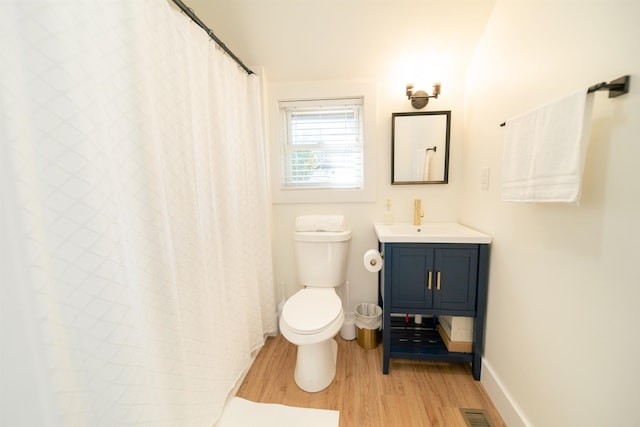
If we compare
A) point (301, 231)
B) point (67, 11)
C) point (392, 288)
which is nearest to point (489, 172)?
point (392, 288)

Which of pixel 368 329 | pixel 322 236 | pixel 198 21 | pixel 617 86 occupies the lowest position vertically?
pixel 368 329

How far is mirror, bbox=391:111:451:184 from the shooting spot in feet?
5.57

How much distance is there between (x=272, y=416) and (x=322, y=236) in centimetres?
102

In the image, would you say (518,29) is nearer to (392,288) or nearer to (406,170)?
(406,170)

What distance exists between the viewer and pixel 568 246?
0.83m

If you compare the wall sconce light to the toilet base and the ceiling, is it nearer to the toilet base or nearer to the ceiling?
the ceiling

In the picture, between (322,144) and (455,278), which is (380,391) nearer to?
(455,278)

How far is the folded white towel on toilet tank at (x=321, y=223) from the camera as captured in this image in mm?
1682

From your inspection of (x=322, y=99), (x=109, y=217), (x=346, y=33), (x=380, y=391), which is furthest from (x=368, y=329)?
(x=346, y=33)

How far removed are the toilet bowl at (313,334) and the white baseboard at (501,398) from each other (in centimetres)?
86

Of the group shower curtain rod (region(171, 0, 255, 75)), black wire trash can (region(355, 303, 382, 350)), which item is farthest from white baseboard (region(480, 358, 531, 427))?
shower curtain rod (region(171, 0, 255, 75))

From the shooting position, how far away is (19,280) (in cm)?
49

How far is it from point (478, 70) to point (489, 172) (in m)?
0.69

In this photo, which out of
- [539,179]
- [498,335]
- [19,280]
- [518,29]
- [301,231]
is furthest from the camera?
[301,231]
